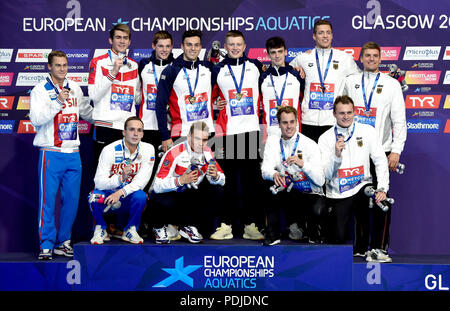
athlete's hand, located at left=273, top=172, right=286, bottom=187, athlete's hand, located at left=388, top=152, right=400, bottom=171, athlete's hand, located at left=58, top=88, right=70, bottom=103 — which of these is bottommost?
→ athlete's hand, located at left=273, top=172, right=286, bottom=187

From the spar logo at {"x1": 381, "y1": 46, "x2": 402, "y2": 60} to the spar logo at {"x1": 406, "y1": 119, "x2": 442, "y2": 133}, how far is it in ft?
2.11

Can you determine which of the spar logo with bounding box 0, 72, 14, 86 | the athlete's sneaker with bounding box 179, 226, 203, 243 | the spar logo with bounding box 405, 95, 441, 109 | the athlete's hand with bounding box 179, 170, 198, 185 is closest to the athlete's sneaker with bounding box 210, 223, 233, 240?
the athlete's sneaker with bounding box 179, 226, 203, 243

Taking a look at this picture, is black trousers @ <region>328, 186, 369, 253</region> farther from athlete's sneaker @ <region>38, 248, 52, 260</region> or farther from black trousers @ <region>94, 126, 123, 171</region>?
athlete's sneaker @ <region>38, 248, 52, 260</region>

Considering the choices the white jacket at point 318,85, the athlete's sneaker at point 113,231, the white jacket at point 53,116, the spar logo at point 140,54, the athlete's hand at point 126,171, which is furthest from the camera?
the spar logo at point 140,54

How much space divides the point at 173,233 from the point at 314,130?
1.58 metres

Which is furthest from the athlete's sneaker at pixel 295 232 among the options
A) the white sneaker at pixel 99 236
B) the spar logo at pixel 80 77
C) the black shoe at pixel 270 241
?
the spar logo at pixel 80 77

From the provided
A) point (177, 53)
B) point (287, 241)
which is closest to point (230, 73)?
point (177, 53)

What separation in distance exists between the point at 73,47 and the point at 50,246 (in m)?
2.08

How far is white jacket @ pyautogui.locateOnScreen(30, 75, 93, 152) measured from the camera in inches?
224

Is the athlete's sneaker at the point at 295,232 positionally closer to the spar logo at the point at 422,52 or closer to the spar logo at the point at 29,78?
the spar logo at the point at 422,52

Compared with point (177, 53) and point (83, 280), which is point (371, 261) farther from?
point (177, 53)

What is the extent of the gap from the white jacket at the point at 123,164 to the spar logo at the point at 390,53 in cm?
250

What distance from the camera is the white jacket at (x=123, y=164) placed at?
18.3 feet

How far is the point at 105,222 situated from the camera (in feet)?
18.7
